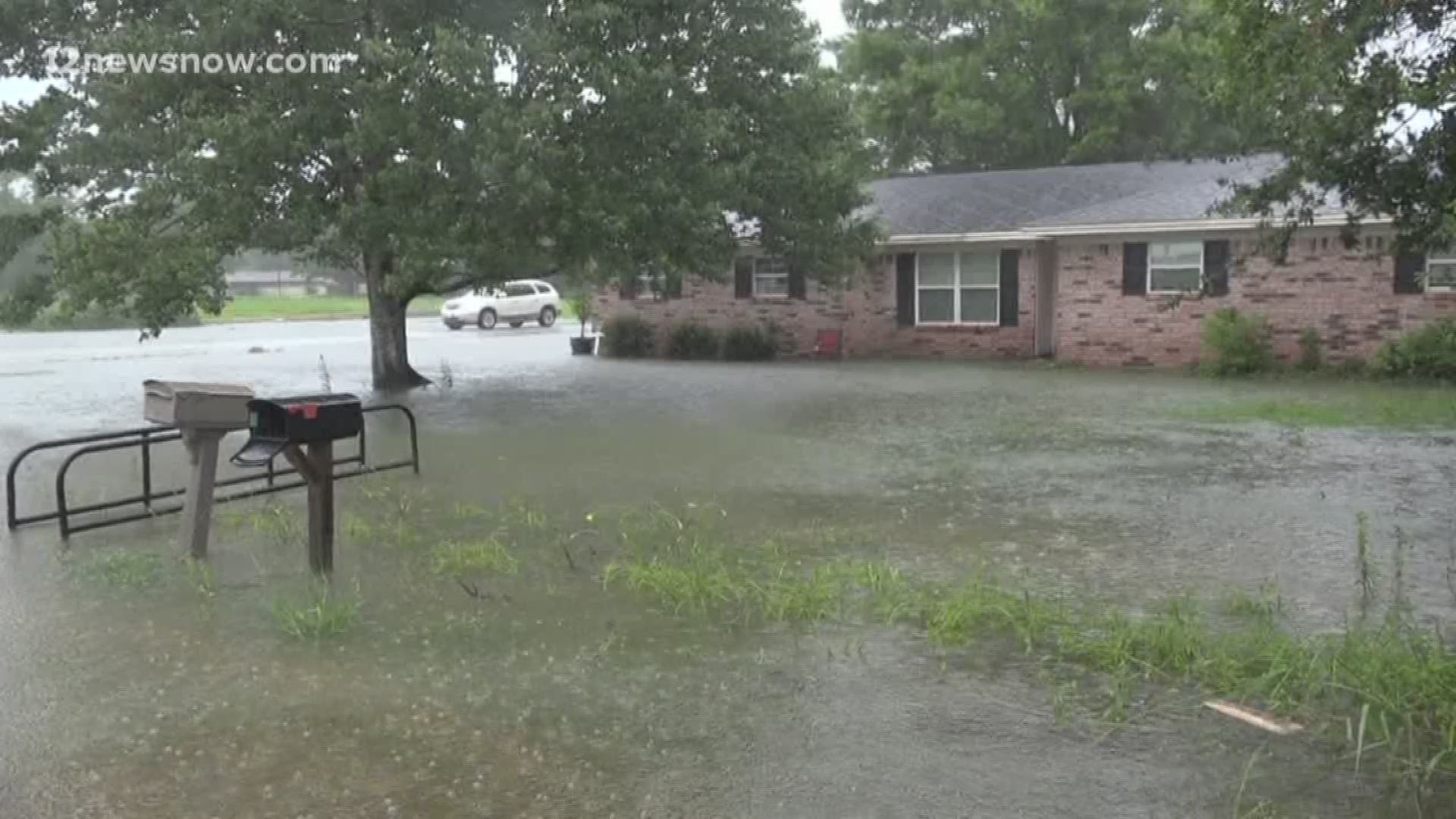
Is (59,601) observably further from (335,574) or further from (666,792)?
(666,792)

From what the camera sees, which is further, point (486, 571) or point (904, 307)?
point (904, 307)

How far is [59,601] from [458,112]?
8998mm

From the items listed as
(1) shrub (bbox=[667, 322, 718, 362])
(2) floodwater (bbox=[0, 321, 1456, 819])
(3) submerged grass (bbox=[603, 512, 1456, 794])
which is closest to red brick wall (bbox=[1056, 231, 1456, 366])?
(1) shrub (bbox=[667, 322, 718, 362])

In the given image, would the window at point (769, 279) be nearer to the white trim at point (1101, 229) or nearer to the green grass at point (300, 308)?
the white trim at point (1101, 229)

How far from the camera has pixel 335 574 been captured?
7.18 meters

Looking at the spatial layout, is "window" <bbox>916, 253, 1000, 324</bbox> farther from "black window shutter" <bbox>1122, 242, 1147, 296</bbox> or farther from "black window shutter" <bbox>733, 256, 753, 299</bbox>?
"black window shutter" <bbox>733, 256, 753, 299</bbox>

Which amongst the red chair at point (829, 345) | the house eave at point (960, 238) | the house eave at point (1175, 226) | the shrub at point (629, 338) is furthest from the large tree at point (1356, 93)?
the shrub at point (629, 338)

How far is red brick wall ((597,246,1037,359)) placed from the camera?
2333 centimetres

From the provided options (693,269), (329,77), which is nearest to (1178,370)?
(693,269)

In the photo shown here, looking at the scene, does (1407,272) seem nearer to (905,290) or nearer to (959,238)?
(959,238)

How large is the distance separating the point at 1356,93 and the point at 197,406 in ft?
25.0

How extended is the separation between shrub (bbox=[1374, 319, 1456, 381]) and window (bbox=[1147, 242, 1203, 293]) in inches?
124

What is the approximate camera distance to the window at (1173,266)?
20.9 metres

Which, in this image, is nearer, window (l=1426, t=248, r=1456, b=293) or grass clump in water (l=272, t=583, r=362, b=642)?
grass clump in water (l=272, t=583, r=362, b=642)
